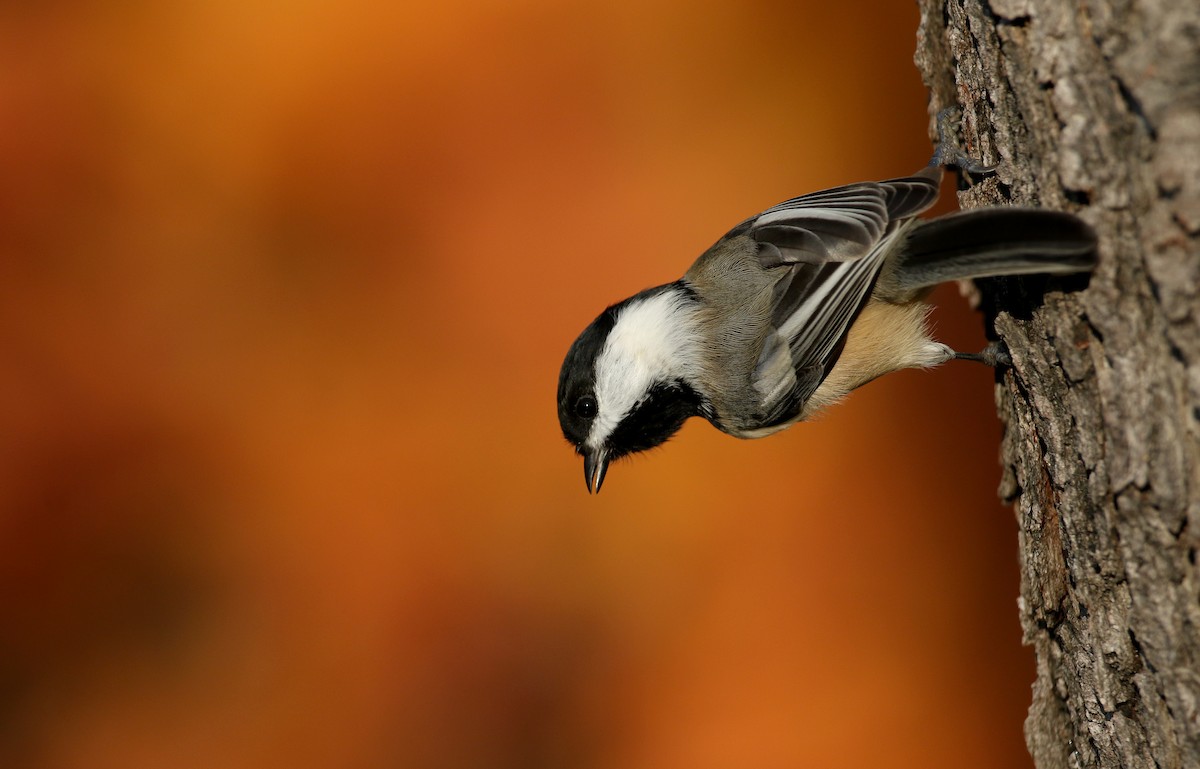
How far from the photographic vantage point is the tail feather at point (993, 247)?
106cm

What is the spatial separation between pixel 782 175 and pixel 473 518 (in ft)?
4.81

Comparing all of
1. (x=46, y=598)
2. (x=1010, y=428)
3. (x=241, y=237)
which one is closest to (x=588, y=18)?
(x=241, y=237)

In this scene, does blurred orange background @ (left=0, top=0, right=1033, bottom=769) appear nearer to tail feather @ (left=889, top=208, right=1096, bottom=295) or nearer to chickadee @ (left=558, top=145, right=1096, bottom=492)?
chickadee @ (left=558, top=145, right=1096, bottom=492)

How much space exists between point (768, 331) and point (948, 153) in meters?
0.44

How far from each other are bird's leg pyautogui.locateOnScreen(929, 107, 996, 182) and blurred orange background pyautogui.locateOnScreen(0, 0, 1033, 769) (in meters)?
1.18

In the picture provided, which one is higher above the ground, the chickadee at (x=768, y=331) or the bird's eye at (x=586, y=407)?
the chickadee at (x=768, y=331)

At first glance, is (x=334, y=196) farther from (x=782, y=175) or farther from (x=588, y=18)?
(x=782, y=175)

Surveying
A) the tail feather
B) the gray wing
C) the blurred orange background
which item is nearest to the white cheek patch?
the gray wing

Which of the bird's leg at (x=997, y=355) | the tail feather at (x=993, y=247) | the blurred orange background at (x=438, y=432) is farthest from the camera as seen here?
the blurred orange background at (x=438, y=432)

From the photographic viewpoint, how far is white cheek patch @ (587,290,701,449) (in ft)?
5.75

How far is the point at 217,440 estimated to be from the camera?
275 centimetres

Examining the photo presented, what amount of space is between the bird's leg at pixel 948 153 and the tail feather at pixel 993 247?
103mm

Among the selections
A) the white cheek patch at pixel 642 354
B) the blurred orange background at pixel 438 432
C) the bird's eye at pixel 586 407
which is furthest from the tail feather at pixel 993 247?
the blurred orange background at pixel 438 432

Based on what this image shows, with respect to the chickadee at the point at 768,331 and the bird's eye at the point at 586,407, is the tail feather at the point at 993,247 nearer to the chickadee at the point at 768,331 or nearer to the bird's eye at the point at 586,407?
the chickadee at the point at 768,331
